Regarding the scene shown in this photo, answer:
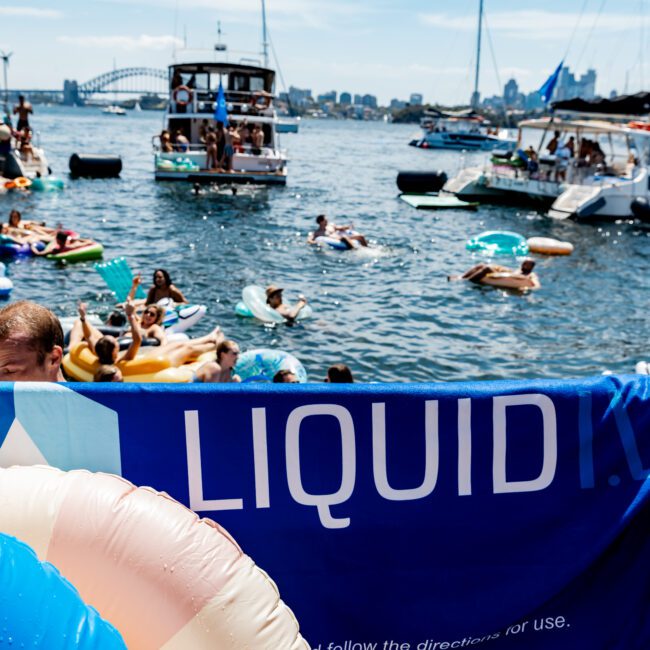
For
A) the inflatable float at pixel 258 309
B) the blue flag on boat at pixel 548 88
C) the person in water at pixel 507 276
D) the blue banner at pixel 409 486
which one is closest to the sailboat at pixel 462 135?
the blue flag on boat at pixel 548 88

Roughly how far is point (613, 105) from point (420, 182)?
790 cm

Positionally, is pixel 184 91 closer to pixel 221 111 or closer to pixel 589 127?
pixel 221 111

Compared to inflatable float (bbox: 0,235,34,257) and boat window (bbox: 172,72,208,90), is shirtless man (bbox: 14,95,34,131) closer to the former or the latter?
boat window (bbox: 172,72,208,90)

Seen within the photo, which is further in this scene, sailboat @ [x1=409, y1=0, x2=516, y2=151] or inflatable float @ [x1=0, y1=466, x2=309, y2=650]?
sailboat @ [x1=409, y1=0, x2=516, y2=151]

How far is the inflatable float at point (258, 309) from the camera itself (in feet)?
41.5

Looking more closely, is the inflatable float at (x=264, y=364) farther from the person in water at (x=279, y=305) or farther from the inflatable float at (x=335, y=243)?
the inflatable float at (x=335, y=243)

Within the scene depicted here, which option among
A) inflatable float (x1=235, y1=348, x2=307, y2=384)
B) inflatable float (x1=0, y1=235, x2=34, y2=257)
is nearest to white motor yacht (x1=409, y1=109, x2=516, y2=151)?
inflatable float (x1=0, y1=235, x2=34, y2=257)

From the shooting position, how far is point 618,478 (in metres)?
3.46

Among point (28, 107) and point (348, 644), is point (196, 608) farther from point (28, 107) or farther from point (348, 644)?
point (28, 107)

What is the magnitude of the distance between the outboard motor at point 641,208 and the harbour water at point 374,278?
2.62ft

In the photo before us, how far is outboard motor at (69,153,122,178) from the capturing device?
33562 millimetres

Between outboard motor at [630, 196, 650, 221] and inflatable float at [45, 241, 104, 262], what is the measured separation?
1736 cm

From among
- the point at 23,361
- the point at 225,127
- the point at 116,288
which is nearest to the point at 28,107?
the point at 225,127

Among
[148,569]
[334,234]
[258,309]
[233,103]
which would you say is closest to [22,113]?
[233,103]
